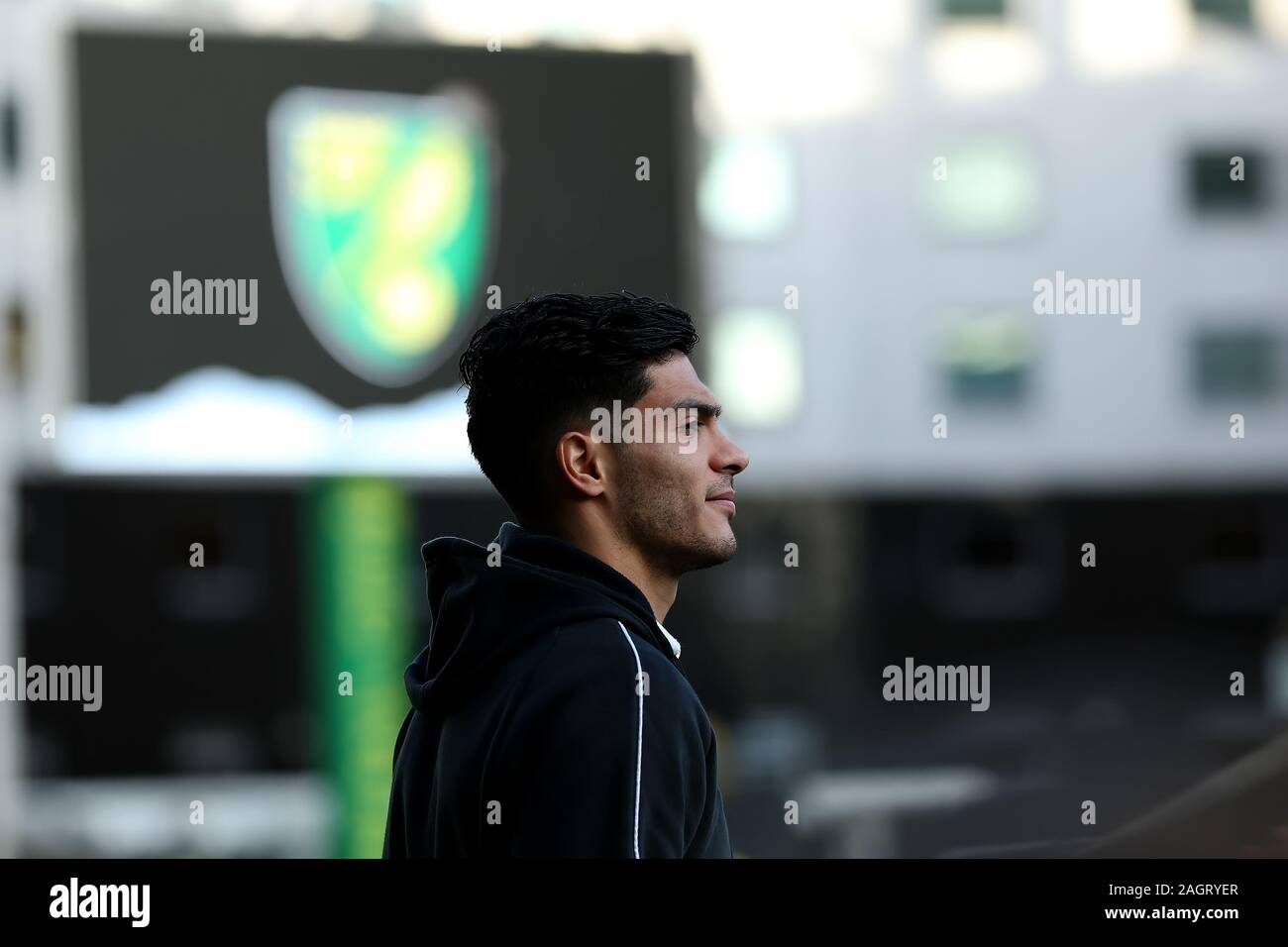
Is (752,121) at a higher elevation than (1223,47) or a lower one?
lower

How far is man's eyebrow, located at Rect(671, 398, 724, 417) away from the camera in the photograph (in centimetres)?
164

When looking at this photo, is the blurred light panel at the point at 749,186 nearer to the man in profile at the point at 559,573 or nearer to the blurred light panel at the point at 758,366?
the blurred light panel at the point at 758,366

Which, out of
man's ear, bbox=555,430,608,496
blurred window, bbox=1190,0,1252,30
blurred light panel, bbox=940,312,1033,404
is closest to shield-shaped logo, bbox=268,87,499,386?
blurred light panel, bbox=940,312,1033,404

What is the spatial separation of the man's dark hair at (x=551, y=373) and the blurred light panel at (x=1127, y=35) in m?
11.9

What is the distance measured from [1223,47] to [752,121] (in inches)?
180

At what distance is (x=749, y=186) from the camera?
38.0 ft

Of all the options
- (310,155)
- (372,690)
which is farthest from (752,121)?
(372,690)

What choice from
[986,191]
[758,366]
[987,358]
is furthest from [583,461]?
[986,191]

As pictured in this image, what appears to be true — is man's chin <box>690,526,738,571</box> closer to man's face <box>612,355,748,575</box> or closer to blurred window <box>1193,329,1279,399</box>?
man's face <box>612,355,748,575</box>

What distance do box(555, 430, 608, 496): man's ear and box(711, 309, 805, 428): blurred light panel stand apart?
9813 millimetres

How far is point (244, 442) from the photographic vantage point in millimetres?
10117

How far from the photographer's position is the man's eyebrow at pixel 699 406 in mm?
1644

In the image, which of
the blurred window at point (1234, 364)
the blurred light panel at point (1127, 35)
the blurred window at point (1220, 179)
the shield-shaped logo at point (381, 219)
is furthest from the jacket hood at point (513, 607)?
the blurred window at point (1220, 179)
